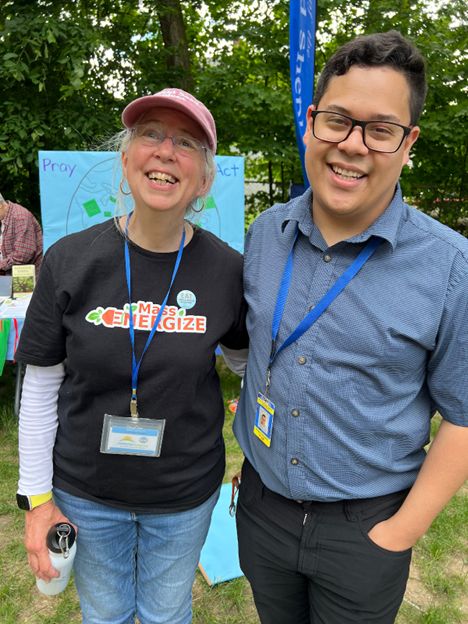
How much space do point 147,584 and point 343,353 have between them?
957 mm

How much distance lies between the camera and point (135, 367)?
1.21 meters

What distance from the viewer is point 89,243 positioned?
1.27m

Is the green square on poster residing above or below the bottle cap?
above

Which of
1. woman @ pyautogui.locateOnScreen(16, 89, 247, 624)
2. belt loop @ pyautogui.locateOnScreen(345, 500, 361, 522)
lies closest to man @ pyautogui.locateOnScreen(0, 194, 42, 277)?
woman @ pyautogui.locateOnScreen(16, 89, 247, 624)

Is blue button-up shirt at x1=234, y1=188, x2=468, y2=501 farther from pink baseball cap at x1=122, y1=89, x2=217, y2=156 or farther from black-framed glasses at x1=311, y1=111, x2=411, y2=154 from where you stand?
pink baseball cap at x1=122, y1=89, x2=217, y2=156

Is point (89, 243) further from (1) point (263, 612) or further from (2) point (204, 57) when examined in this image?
(2) point (204, 57)

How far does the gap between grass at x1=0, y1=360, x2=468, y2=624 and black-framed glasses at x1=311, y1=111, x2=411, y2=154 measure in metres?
2.08

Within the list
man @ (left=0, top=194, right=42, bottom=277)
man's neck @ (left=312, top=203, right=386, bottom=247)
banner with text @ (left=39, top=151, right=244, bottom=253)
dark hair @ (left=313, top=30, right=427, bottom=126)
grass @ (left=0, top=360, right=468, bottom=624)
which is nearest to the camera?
dark hair @ (left=313, top=30, right=427, bottom=126)

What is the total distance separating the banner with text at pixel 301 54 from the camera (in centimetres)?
265

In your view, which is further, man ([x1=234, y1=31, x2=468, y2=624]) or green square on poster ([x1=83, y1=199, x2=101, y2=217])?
green square on poster ([x1=83, y1=199, x2=101, y2=217])

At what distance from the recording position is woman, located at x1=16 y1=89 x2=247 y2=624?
4.00 feet

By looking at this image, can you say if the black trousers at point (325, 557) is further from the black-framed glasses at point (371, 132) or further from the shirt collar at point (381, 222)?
the black-framed glasses at point (371, 132)

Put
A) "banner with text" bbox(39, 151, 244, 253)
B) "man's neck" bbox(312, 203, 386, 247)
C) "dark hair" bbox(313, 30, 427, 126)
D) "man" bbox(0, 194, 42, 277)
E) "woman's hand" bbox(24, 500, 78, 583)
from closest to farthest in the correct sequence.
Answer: "dark hair" bbox(313, 30, 427, 126)
"man's neck" bbox(312, 203, 386, 247)
"woman's hand" bbox(24, 500, 78, 583)
"banner with text" bbox(39, 151, 244, 253)
"man" bbox(0, 194, 42, 277)

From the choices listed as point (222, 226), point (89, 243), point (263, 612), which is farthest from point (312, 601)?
point (222, 226)
